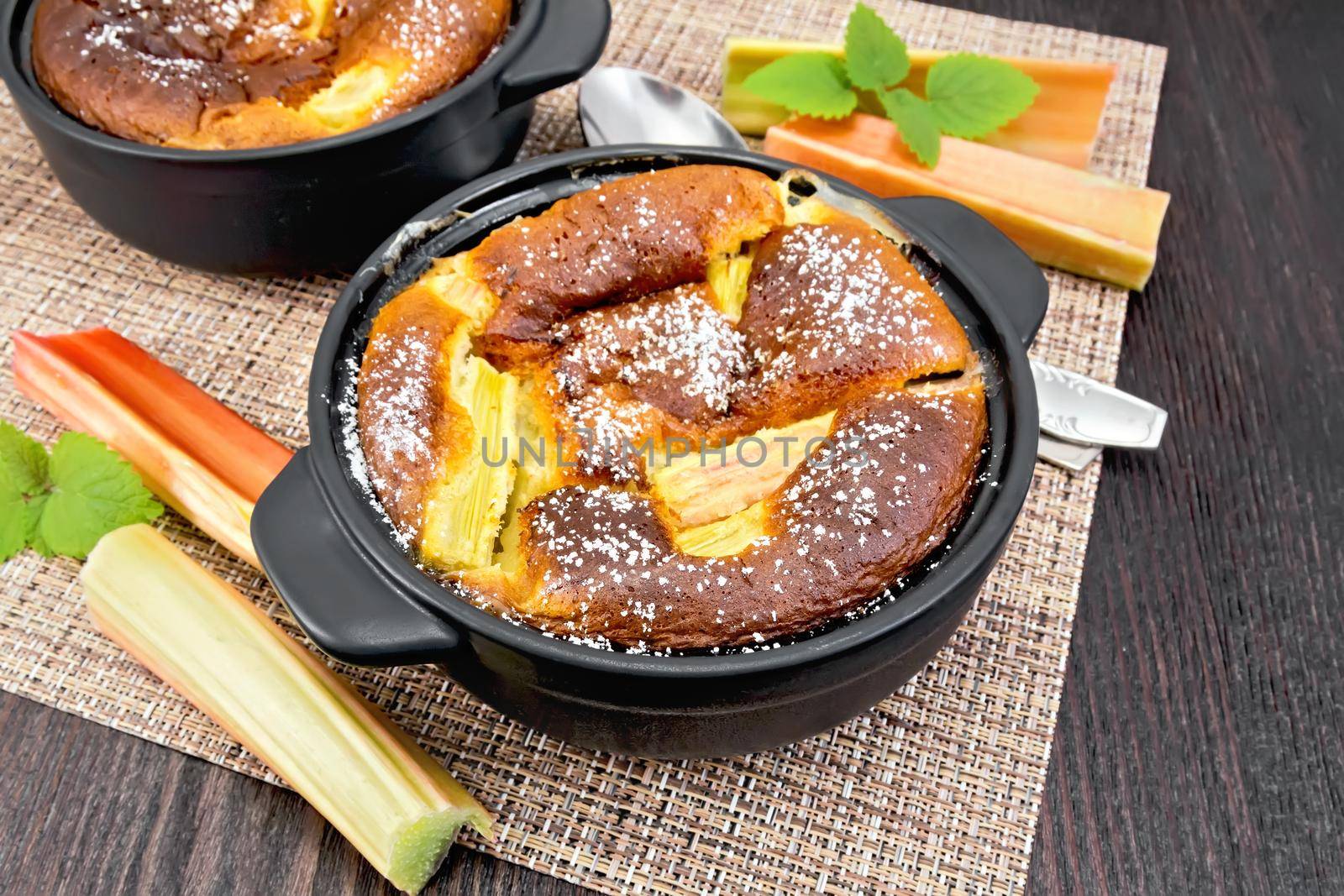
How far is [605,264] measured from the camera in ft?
4.93

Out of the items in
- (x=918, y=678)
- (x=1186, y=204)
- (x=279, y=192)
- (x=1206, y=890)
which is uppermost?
(x=279, y=192)

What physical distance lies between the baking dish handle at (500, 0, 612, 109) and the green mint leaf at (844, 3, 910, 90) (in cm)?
50

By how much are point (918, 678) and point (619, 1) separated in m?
1.72

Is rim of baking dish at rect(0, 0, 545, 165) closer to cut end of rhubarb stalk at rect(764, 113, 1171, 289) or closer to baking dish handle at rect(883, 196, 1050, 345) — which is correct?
cut end of rhubarb stalk at rect(764, 113, 1171, 289)

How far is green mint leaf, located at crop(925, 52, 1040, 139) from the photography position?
7.06ft

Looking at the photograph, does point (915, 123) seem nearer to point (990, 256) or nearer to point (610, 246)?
point (990, 256)

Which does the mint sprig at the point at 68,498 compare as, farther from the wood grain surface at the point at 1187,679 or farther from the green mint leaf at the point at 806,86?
the green mint leaf at the point at 806,86

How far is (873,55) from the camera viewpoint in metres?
2.17

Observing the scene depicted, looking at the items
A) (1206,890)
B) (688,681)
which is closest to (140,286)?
(688,681)

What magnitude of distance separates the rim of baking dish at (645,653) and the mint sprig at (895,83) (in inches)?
24.0

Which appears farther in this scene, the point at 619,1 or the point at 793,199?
the point at 619,1

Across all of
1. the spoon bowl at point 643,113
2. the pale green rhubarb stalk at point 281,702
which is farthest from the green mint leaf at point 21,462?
the spoon bowl at point 643,113

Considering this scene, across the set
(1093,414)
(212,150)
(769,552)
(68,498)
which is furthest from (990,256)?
(68,498)

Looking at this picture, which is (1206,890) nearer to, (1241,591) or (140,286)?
(1241,591)
